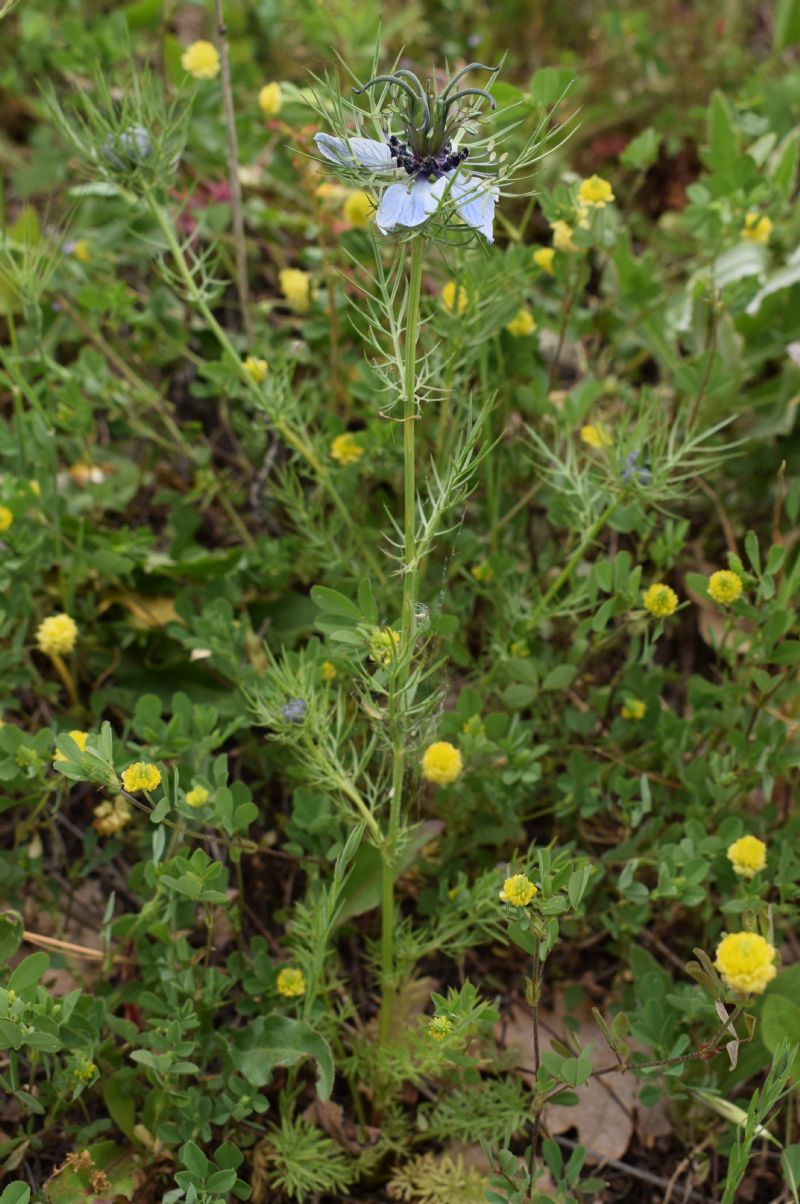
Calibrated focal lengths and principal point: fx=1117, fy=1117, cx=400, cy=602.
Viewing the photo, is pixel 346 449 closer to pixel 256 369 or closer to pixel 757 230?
pixel 256 369

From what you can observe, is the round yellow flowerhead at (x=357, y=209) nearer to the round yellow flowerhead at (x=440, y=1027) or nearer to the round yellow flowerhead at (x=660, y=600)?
the round yellow flowerhead at (x=660, y=600)

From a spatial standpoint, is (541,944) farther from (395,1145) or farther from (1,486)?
(1,486)

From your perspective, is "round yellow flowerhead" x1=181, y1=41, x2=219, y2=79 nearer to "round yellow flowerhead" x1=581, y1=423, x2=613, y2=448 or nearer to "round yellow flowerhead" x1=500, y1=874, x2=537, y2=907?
"round yellow flowerhead" x1=581, y1=423, x2=613, y2=448

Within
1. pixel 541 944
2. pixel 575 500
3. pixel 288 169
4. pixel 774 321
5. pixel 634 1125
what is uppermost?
pixel 288 169

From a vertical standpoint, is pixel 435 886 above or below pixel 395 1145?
above

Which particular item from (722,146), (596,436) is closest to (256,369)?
(596,436)

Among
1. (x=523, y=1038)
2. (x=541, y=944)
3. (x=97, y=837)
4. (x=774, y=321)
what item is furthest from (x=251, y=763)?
(x=774, y=321)

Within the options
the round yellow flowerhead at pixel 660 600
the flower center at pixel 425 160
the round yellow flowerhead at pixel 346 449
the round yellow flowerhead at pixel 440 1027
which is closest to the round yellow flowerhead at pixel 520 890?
the round yellow flowerhead at pixel 440 1027
